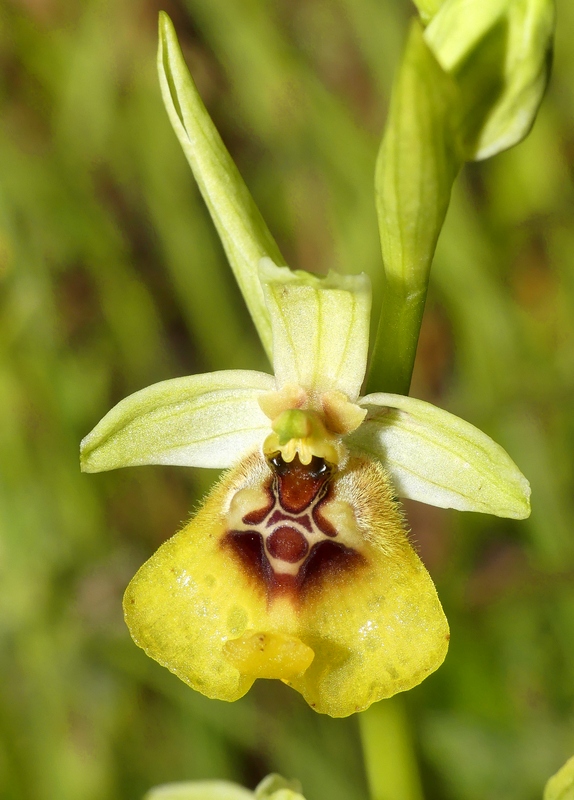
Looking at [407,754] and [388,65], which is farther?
[388,65]

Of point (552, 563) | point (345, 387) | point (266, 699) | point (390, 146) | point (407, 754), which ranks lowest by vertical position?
point (266, 699)

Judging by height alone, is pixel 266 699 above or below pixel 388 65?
below

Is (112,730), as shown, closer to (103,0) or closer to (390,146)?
(390,146)

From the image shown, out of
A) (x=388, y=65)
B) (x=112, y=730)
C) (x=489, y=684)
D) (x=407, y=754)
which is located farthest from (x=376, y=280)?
(x=407, y=754)

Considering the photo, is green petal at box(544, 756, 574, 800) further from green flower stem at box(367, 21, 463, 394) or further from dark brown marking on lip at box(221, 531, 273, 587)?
green flower stem at box(367, 21, 463, 394)

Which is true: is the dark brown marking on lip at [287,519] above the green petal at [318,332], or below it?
below

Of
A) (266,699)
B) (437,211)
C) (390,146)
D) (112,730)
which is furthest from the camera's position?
(266,699)

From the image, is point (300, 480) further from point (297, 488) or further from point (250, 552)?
point (250, 552)

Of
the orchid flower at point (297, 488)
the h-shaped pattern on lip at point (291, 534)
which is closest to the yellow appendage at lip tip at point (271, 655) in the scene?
the orchid flower at point (297, 488)

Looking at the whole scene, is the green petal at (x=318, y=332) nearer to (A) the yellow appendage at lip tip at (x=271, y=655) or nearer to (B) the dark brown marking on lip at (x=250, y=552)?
(B) the dark brown marking on lip at (x=250, y=552)
